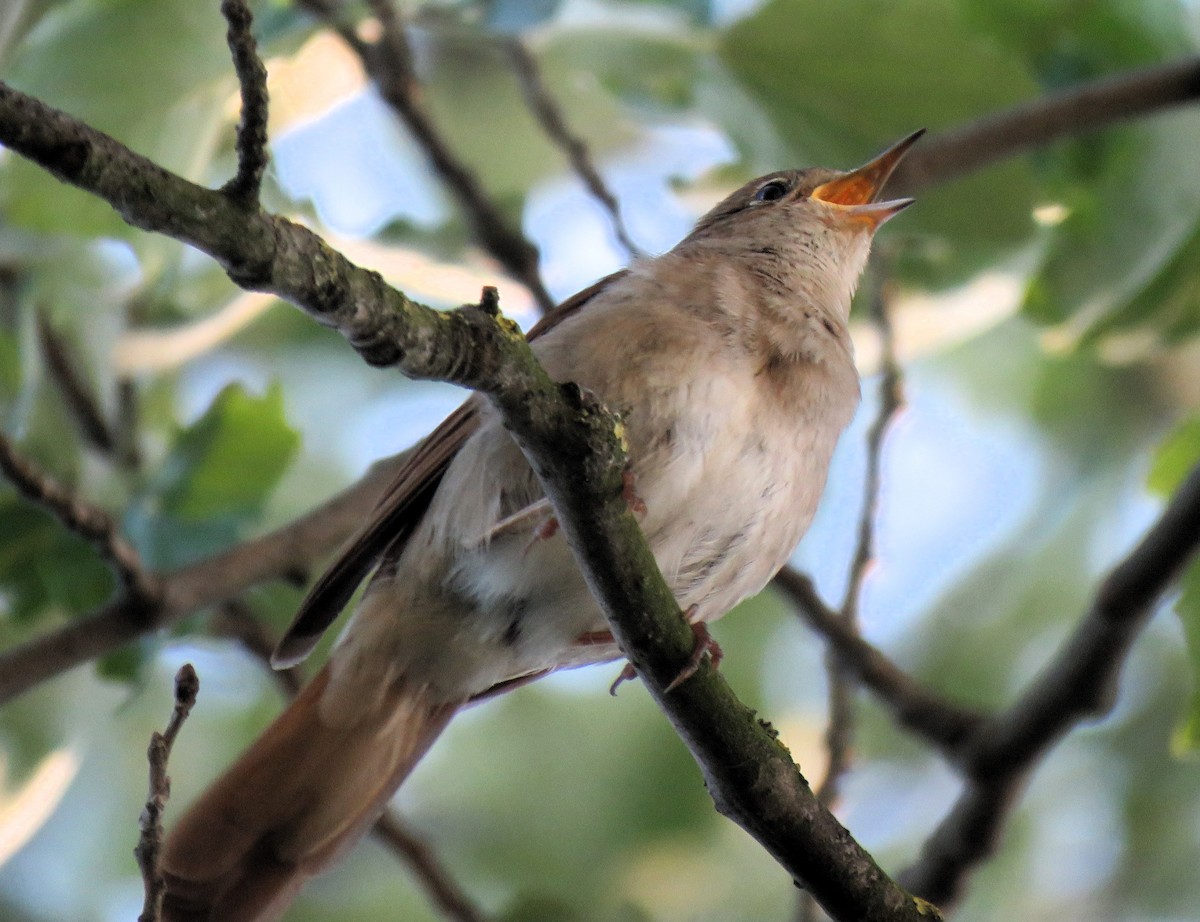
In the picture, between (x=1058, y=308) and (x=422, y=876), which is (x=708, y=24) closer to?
(x=1058, y=308)

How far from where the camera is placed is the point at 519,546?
3383mm

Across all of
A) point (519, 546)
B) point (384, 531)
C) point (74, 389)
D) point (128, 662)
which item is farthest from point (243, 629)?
point (519, 546)

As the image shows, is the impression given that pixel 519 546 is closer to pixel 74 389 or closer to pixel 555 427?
pixel 555 427

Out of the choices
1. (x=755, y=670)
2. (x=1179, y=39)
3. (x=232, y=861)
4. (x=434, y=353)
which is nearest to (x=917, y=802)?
(x=755, y=670)

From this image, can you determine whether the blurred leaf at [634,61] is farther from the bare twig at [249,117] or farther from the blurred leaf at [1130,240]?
the bare twig at [249,117]

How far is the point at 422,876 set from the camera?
14.2 ft

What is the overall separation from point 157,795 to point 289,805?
4.70 ft

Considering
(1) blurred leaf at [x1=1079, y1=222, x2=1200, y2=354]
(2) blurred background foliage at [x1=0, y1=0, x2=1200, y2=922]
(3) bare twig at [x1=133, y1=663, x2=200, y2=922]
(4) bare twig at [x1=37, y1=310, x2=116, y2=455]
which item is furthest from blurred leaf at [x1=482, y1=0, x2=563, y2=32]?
(3) bare twig at [x1=133, y1=663, x2=200, y2=922]

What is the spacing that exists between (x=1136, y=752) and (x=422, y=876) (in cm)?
384

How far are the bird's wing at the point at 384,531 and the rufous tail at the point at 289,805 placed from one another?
276mm

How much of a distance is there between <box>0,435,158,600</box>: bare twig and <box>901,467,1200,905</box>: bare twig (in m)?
2.29

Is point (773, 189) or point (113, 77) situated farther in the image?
point (773, 189)

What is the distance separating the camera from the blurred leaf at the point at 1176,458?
4.22 m

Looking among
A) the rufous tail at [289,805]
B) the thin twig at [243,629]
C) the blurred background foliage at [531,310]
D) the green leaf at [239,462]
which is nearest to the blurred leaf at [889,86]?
the blurred background foliage at [531,310]
